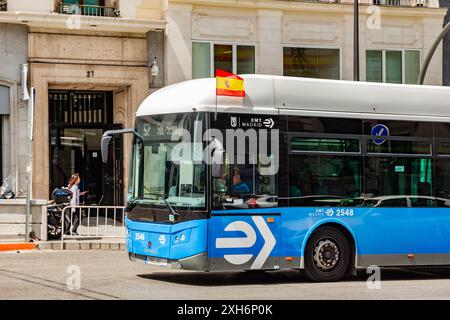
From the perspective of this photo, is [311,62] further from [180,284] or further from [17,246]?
[180,284]

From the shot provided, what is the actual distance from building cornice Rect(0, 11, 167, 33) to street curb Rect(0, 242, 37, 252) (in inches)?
283

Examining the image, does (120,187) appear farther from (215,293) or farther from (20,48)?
(215,293)

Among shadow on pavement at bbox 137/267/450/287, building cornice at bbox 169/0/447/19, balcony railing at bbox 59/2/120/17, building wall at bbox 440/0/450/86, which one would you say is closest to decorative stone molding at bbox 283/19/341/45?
building cornice at bbox 169/0/447/19

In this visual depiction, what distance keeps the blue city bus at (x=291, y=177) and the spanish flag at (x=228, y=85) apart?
107 mm

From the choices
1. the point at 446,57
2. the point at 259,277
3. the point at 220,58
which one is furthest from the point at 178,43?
the point at 259,277

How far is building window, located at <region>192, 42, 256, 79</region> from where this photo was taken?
87.9ft

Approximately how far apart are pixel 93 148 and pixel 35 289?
15.1 meters

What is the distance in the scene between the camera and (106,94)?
2753cm

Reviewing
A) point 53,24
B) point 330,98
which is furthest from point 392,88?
point 53,24

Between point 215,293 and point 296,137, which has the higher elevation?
point 296,137

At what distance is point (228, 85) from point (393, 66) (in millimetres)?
16576

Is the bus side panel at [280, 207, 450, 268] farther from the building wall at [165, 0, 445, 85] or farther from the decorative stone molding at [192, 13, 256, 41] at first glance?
the decorative stone molding at [192, 13, 256, 41]

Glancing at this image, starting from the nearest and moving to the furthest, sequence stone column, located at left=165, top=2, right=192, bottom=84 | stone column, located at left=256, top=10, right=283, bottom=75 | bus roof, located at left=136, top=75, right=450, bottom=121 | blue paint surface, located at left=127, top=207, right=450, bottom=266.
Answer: blue paint surface, located at left=127, top=207, right=450, bottom=266 < bus roof, located at left=136, top=75, right=450, bottom=121 < stone column, located at left=165, top=2, right=192, bottom=84 < stone column, located at left=256, top=10, right=283, bottom=75

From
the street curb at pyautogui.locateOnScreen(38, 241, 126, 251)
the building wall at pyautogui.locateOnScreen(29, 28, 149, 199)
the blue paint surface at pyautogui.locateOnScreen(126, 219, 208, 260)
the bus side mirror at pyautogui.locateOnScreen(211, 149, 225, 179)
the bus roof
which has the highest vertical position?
the building wall at pyautogui.locateOnScreen(29, 28, 149, 199)
